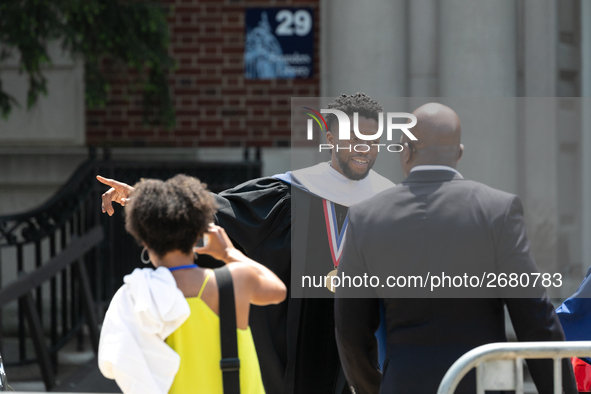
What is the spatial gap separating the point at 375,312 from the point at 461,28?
Answer: 4.02m

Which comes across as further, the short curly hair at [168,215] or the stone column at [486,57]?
the stone column at [486,57]

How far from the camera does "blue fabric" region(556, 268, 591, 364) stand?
2748mm

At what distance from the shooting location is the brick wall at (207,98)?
691cm

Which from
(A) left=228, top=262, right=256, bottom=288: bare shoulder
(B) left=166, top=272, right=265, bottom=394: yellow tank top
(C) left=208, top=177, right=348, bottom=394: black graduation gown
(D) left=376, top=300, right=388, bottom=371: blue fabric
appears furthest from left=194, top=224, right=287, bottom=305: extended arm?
(C) left=208, top=177, right=348, bottom=394: black graduation gown

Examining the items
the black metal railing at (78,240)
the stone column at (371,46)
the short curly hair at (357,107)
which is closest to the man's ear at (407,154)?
the short curly hair at (357,107)

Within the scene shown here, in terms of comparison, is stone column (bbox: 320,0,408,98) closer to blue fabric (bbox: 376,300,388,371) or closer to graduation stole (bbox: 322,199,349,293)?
graduation stole (bbox: 322,199,349,293)

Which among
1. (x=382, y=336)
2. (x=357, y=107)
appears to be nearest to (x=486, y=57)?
(x=357, y=107)

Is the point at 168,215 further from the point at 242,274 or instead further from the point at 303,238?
the point at 303,238

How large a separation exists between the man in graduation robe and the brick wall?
11.9ft

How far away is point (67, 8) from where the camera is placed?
5418 mm

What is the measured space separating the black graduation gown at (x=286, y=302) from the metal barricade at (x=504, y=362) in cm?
119

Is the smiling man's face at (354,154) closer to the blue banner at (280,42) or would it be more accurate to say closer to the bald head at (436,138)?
the bald head at (436,138)

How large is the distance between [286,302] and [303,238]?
1.24ft

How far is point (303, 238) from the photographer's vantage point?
10.5 ft
